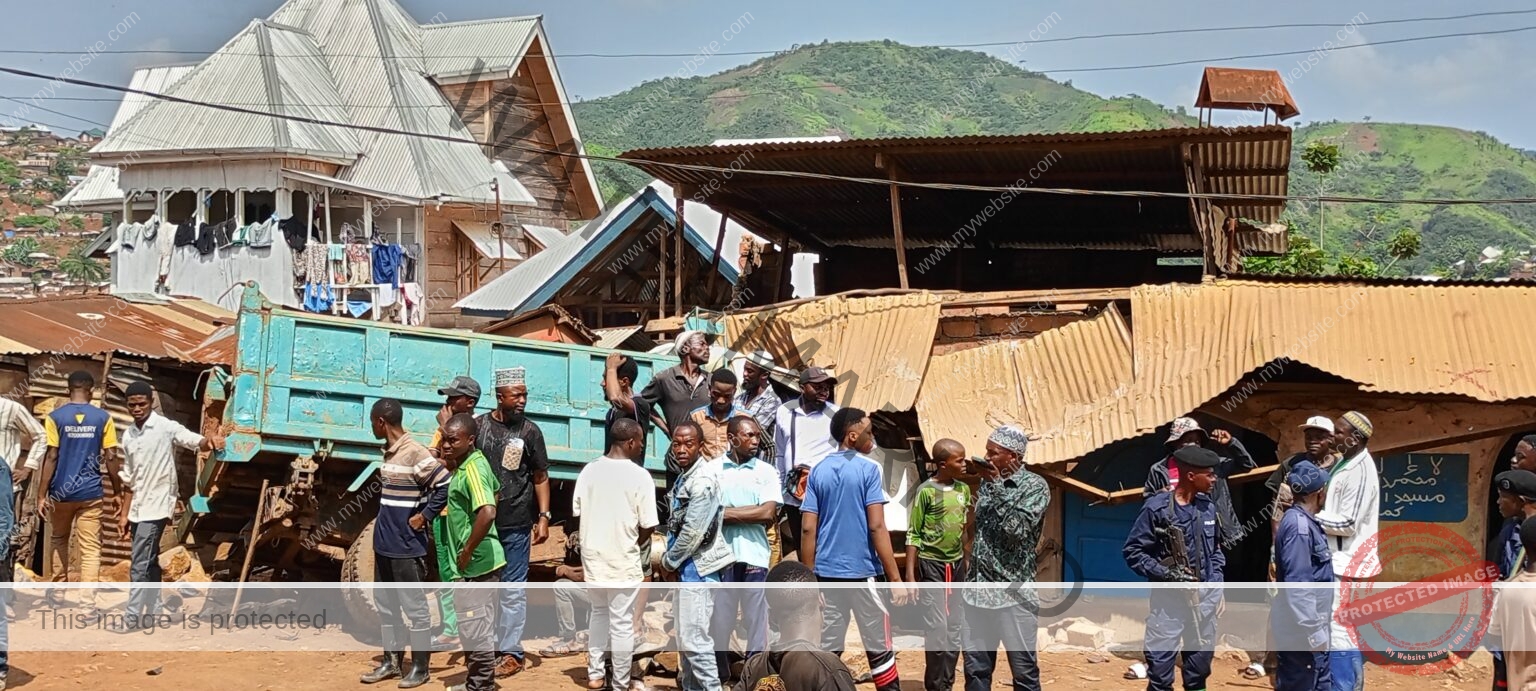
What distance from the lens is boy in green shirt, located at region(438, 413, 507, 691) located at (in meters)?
7.62

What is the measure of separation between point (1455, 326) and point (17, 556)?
11922mm

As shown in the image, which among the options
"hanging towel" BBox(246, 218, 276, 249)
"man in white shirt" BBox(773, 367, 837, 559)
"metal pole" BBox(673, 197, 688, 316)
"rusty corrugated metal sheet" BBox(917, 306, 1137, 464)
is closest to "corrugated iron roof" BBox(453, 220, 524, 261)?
"hanging towel" BBox(246, 218, 276, 249)

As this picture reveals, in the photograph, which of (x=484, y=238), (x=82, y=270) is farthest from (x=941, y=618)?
(x=82, y=270)

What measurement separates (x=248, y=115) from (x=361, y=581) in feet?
47.5

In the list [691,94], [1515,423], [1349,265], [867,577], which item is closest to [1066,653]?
[867,577]

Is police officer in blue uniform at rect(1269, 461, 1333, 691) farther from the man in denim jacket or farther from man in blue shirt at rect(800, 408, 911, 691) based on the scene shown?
the man in denim jacket

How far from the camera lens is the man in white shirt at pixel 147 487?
9516mm

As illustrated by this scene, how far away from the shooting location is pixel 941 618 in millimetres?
7648

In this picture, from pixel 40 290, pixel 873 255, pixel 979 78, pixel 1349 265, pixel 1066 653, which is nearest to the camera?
pixel 1066 653

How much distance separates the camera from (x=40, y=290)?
34.4 m

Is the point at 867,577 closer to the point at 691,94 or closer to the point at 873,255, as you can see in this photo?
the point at 873,255

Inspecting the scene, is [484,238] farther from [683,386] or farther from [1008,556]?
[1008,556]

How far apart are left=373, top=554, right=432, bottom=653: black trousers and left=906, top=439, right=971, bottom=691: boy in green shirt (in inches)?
115

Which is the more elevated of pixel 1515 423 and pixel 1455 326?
pixel 1455 326
